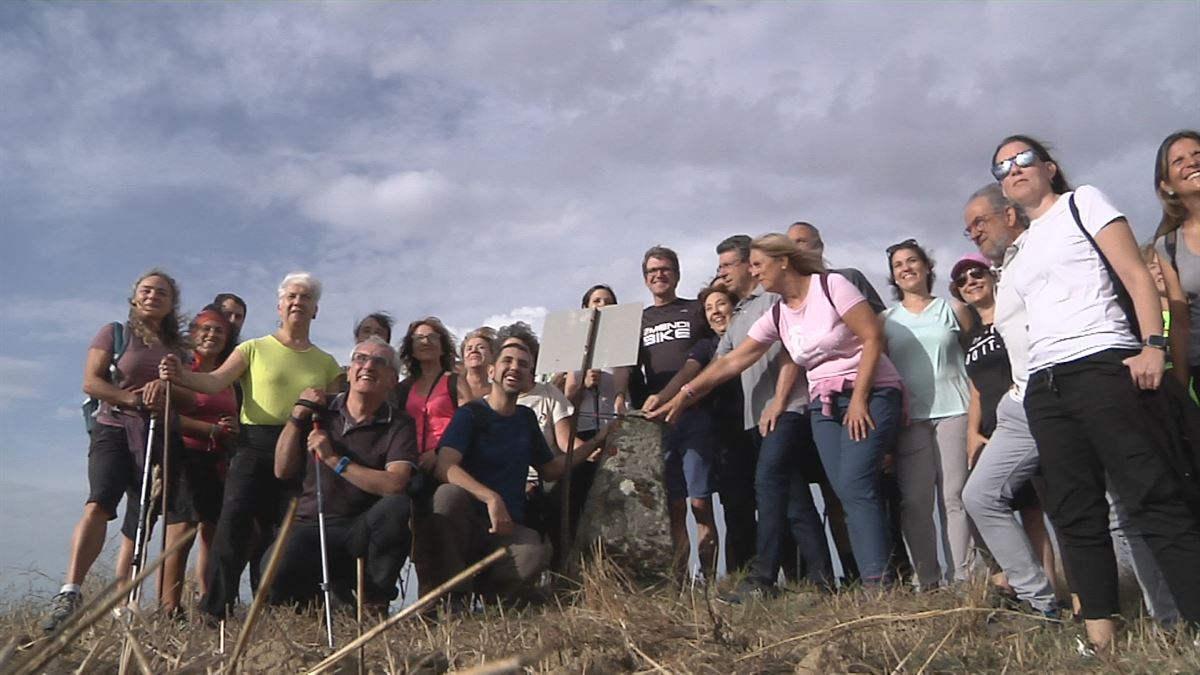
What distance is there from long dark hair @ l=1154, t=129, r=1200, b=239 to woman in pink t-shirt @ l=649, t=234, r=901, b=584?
135 centimetres

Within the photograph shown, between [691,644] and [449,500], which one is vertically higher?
[449,500]

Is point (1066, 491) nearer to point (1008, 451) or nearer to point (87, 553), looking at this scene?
point (1008, 451)

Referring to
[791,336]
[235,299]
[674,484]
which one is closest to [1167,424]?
[791,336]

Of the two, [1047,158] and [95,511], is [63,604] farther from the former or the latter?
[1047,158]

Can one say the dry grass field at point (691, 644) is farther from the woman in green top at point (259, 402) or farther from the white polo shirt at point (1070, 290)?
the woman in green top at point (259, 402)

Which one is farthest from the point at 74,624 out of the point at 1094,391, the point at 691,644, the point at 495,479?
the point at 495,479

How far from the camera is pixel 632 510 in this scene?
5738 mm

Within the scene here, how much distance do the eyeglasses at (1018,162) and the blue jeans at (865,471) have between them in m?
1.42

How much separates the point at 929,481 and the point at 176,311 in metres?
4.36

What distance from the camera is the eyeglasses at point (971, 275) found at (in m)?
5.29

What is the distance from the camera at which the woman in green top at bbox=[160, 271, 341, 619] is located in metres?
5.23

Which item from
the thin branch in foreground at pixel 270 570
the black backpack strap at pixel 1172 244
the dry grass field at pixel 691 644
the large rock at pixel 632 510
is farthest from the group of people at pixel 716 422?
the thin branch in foreground at pixel 270 570

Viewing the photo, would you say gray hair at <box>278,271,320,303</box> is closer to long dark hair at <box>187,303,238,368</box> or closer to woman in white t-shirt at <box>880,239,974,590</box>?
long dark hair at <box>187,303,238,368</box>

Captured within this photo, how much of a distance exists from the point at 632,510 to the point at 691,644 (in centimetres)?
309
